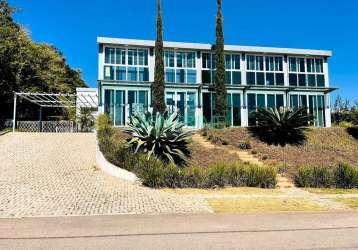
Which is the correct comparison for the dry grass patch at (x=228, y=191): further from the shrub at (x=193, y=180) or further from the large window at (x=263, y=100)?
the large window at (x=263, y=100)

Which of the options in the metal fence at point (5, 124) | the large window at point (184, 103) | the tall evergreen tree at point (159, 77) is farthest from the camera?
the metal fence at point (5, 124)

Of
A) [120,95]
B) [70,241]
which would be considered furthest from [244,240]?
[120,95]

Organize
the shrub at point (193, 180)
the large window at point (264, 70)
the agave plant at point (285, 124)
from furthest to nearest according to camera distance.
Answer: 1. the large window at point (264, 70)
2. the agave plant at point (285, 124)
3. the shrub at point (193, 180)

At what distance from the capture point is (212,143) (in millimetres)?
19750

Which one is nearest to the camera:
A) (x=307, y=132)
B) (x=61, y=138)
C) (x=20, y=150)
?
(x=20, y=150)

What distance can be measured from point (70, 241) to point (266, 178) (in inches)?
334

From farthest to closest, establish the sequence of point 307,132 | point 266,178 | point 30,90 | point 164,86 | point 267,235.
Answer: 1. point 30,90
2. point 164,86
3. point 307,132
4. point 266,178
5. point 267,235

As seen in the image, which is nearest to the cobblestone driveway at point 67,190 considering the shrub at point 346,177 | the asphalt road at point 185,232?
the asphalt road at point 185,232

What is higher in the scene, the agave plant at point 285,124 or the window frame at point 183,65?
the window frame at point 183,65

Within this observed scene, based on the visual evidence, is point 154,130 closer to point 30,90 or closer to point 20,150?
point 20,150

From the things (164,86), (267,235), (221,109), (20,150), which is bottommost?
(267,235)

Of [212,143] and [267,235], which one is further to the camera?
[212,143]

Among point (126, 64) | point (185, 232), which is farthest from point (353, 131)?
point (185, 232)

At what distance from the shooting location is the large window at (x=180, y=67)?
28.6 metres
